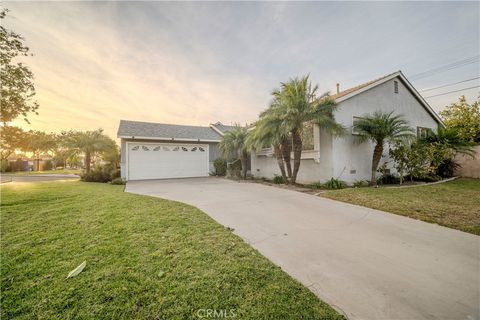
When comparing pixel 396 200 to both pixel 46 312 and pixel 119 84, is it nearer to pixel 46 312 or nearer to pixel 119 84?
pixel 46 312

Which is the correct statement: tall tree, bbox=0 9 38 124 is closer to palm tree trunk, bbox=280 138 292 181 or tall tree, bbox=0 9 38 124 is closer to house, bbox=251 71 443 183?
palm tree trunk, bbox=280 138 292 181

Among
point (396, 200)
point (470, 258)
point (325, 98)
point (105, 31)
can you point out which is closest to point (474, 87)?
point (325, 98)

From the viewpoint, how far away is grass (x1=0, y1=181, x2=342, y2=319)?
1759 mm

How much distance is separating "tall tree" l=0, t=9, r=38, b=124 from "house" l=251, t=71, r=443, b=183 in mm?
12000

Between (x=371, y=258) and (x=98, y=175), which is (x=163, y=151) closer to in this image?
(x=98, y=175)

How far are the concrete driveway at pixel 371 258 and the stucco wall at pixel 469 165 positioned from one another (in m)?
10.6

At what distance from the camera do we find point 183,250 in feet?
9.38

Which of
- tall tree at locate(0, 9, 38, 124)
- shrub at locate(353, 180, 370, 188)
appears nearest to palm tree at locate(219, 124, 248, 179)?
shrub at locate(353, 180, 370, 188)

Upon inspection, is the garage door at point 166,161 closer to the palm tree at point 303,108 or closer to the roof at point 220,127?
the roof at point 220,127

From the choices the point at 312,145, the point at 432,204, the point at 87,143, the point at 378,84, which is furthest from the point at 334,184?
the point at 87,143

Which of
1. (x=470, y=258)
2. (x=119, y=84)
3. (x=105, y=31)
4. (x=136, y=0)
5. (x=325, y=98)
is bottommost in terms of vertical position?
(x=470, y=258)

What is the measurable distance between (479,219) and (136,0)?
11.8 metres

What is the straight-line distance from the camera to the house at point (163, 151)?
12.6 meters

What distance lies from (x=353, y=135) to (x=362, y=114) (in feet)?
4.39
